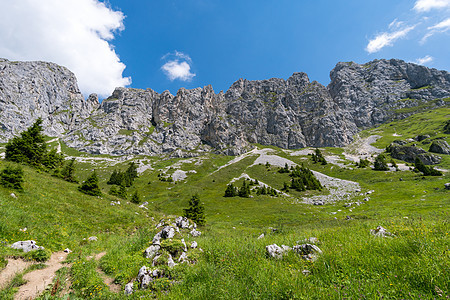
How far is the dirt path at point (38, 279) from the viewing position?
18.6ft

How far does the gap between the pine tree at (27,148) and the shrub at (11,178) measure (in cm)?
1760

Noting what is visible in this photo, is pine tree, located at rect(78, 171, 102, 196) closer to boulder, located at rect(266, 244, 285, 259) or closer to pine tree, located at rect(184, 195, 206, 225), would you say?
pine tree, located at rect(184, 195, 206, 225)

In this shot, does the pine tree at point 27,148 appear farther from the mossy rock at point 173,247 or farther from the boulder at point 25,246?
the mossy rock at point 173,247

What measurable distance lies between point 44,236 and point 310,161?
154 m

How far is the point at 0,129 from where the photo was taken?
19650 centimetres

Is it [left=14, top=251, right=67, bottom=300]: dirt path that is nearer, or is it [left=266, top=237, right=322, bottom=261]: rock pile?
[left=14, top=251, right=67, bottom=300]: dirt path

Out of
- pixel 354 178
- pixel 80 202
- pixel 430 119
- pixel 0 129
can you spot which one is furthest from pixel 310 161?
pixel 0 129

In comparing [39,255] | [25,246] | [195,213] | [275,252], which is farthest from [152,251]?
[195,213]

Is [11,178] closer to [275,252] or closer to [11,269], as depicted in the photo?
[11,269]

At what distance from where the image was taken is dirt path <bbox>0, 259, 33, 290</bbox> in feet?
20.0

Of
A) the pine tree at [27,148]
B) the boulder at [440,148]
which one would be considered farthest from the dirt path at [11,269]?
the boulder at [440,148]

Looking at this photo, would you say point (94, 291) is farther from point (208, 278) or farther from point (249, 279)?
point (249, 279)

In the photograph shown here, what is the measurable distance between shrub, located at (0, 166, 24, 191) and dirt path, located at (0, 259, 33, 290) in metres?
11.5

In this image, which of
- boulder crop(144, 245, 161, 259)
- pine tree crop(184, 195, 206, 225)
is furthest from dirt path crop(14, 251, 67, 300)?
pine tree crop(184, 195, 206, 225)
